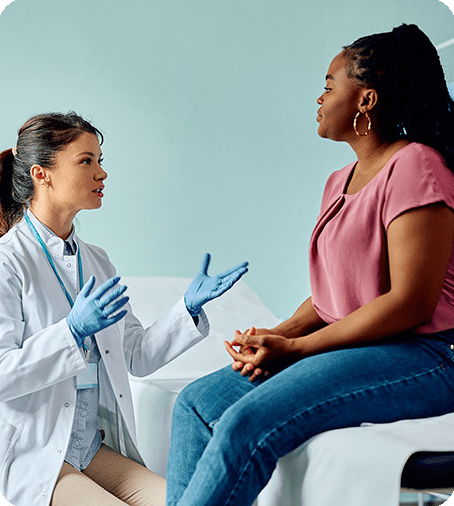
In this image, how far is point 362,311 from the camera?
0.96 m

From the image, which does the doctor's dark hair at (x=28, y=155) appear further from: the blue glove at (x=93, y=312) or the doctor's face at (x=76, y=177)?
the blue glove at (x=93, y=312)

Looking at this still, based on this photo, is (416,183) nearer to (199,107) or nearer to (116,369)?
(116,369)

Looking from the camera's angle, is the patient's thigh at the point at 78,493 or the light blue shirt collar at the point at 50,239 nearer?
the patient's thigh at the point at 78,493

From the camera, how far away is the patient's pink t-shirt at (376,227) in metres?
0.96

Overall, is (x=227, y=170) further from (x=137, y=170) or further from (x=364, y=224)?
(x=364, y=224)

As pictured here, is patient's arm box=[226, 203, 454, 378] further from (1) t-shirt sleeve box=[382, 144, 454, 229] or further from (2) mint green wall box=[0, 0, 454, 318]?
(2) mint green wall box=[0, 0, 454, 318]

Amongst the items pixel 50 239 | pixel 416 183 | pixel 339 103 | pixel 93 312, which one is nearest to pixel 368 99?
pixel 339 103

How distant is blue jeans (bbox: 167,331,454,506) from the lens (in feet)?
2.83

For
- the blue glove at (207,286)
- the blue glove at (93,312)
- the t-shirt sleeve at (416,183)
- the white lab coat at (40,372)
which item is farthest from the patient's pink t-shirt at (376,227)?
the white lab coat at (40,372)

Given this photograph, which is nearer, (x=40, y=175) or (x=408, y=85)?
(x=408, y=85)

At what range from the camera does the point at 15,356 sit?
3.91 ft

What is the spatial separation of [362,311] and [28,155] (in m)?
0.93

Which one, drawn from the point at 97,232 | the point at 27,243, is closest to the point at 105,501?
the point at 27,243

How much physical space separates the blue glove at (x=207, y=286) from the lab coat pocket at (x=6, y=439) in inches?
19.7
